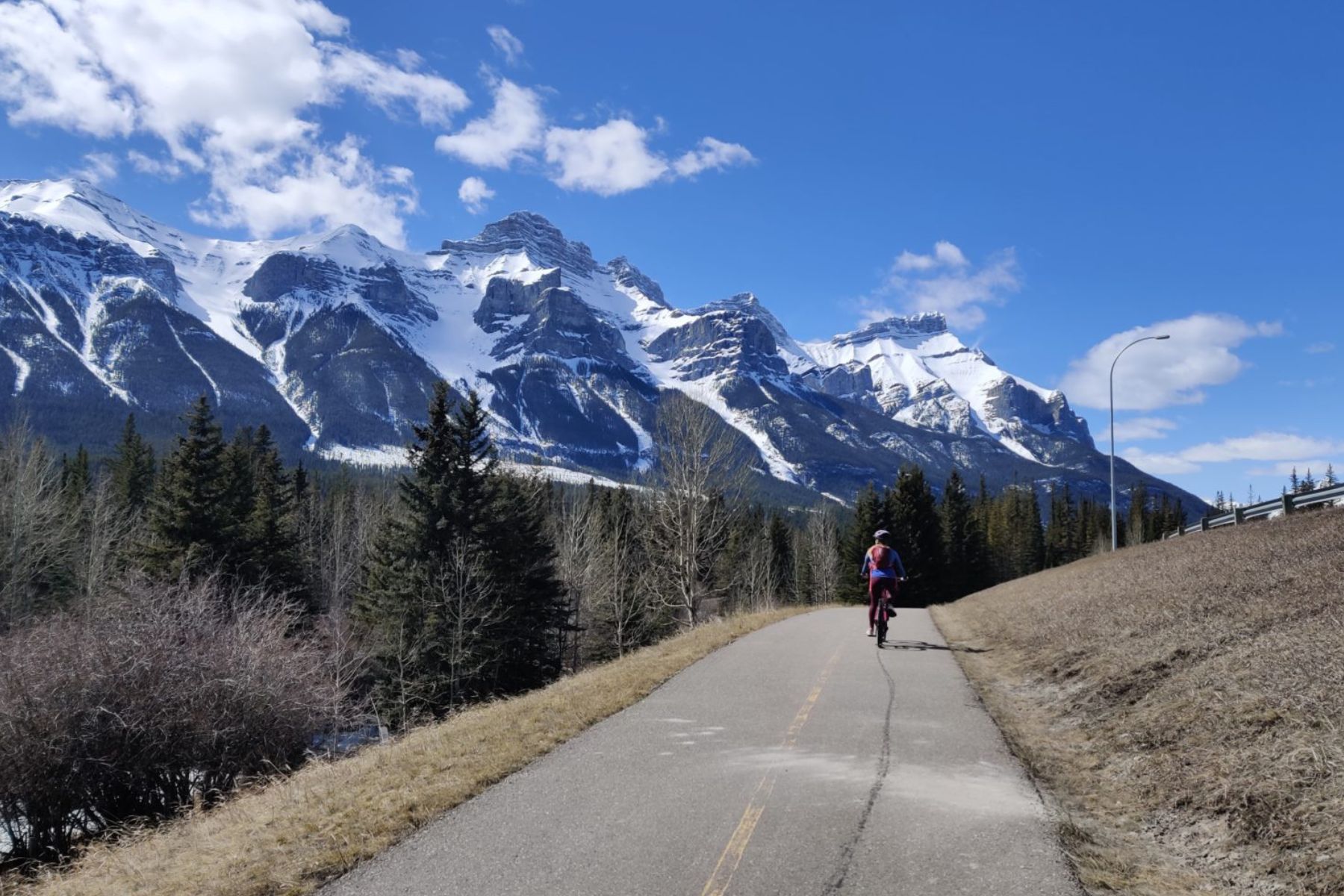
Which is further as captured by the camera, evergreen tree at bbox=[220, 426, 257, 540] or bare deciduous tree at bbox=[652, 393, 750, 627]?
evergreen tree at bbox=[220, 426, 257, 540]

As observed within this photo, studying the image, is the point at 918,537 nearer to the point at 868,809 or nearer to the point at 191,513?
the point at 191,513

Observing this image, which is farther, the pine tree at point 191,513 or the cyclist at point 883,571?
the pine tree at point 191,513

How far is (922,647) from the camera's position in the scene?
16281 millimetres

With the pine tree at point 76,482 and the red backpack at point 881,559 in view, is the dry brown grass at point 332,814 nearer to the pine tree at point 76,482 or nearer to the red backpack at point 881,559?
the red backpack at point 881,559

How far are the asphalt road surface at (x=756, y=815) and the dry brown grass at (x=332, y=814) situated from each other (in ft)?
1.04

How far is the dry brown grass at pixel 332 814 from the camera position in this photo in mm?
5793

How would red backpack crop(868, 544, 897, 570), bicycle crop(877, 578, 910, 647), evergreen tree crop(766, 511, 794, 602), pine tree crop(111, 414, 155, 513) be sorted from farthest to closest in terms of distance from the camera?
evergreen tree crop(766, 511, 794, 602) → pine tree crop(111, 414, 155, 513) → red backpack crop(868, 544, 897, 570) → bicycle crop(877, 578, 910, 647)

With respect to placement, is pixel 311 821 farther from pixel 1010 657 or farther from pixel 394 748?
pixel 1010 657

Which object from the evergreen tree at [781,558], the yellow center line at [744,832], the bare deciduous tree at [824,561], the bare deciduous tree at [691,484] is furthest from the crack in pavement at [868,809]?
the evergreen tree at [781,558]

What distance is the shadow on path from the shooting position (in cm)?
1585

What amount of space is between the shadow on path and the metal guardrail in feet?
44.6

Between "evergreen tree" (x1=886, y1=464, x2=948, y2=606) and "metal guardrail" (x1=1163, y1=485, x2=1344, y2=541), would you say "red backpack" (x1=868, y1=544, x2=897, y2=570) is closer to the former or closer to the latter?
"metal guardrail" (x1=1163, y1=485, x2=1344, y2=541)

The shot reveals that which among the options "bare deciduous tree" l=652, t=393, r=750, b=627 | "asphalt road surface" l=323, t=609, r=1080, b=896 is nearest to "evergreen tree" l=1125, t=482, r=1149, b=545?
"bare deciduous tree" l=652, t=393, r=750, b=627

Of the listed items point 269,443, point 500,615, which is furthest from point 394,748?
point 269,443
